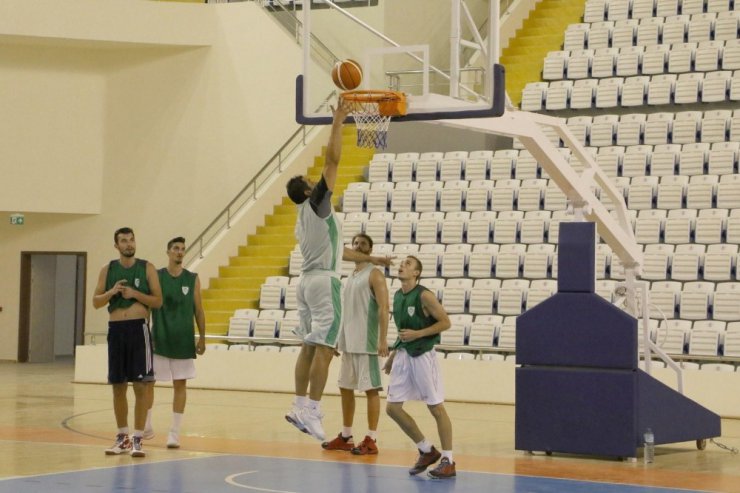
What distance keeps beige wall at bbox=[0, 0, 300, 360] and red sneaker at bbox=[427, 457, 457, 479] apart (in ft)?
44.2

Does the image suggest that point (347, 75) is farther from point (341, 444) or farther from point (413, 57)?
point (341, 444)

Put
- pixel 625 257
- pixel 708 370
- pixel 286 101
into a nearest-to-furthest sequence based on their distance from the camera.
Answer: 1. pixel 625 257
2. pixel 708 370
3. pixel 286 101

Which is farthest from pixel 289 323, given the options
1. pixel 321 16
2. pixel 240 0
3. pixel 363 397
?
pixel 240 0

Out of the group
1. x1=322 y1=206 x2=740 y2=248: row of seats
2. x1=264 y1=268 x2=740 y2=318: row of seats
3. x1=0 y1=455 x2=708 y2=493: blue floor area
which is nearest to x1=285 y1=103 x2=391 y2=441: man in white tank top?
x1=0 y1=455 x2=708 y2=493: blue floor area

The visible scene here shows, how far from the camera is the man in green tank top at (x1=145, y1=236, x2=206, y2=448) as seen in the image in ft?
37.0

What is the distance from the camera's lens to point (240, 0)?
917 inches

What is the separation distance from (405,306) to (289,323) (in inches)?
349

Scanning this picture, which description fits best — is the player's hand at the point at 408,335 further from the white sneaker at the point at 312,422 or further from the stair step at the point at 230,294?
the stair step at the point at 230,294

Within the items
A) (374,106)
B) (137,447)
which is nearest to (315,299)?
(374,106)

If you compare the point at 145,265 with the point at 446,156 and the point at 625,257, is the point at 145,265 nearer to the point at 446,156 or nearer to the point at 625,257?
the point at 625,257

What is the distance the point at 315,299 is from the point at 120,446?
2073 mm

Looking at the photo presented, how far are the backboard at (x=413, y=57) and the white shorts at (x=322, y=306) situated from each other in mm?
1278

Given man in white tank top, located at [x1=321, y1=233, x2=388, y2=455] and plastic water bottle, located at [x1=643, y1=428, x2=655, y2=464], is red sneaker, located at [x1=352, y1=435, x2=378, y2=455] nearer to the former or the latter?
man in white tank top, located at [x1=321, y1=233, x2=388, y2=455]

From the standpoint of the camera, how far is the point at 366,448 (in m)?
10.9
